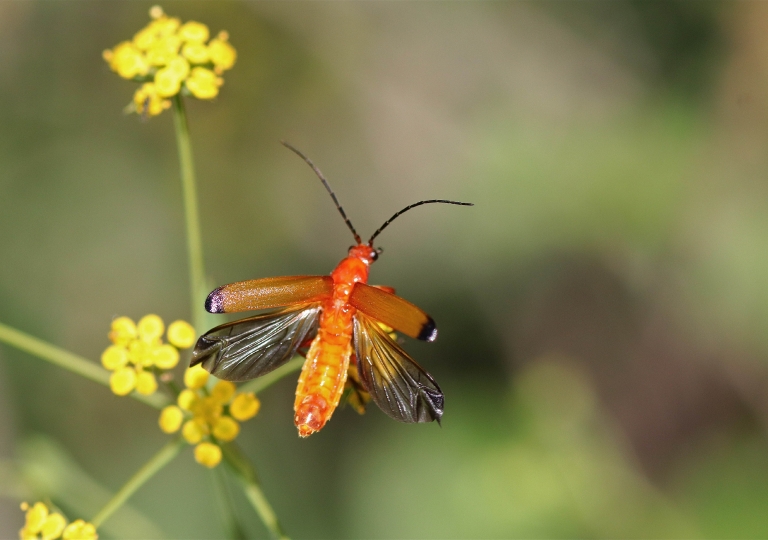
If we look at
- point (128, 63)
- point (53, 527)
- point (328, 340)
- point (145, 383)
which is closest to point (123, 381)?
point (145, 383)

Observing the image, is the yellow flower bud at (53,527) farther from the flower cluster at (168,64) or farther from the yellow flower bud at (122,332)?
the flower cluster at (168,64)

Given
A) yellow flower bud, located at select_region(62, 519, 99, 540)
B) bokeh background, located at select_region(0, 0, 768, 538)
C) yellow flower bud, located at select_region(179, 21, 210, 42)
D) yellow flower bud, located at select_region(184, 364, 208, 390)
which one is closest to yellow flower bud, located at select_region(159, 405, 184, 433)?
yellow flower bud, located at select_region(184, 364, 208, 390)

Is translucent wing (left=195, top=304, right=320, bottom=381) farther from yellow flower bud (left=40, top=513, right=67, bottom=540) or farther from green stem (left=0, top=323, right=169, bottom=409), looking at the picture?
yellow flower bud (left=40, top=513, right=67, bottom=540)

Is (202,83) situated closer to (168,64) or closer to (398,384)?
(168,64)

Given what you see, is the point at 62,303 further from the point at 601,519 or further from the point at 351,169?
the point at 601,519

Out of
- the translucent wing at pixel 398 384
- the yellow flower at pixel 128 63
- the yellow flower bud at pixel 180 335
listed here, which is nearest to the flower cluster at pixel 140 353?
the yellow flower bud at pixel 180 335

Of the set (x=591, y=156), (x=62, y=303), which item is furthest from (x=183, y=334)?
(x=591, y=156)
